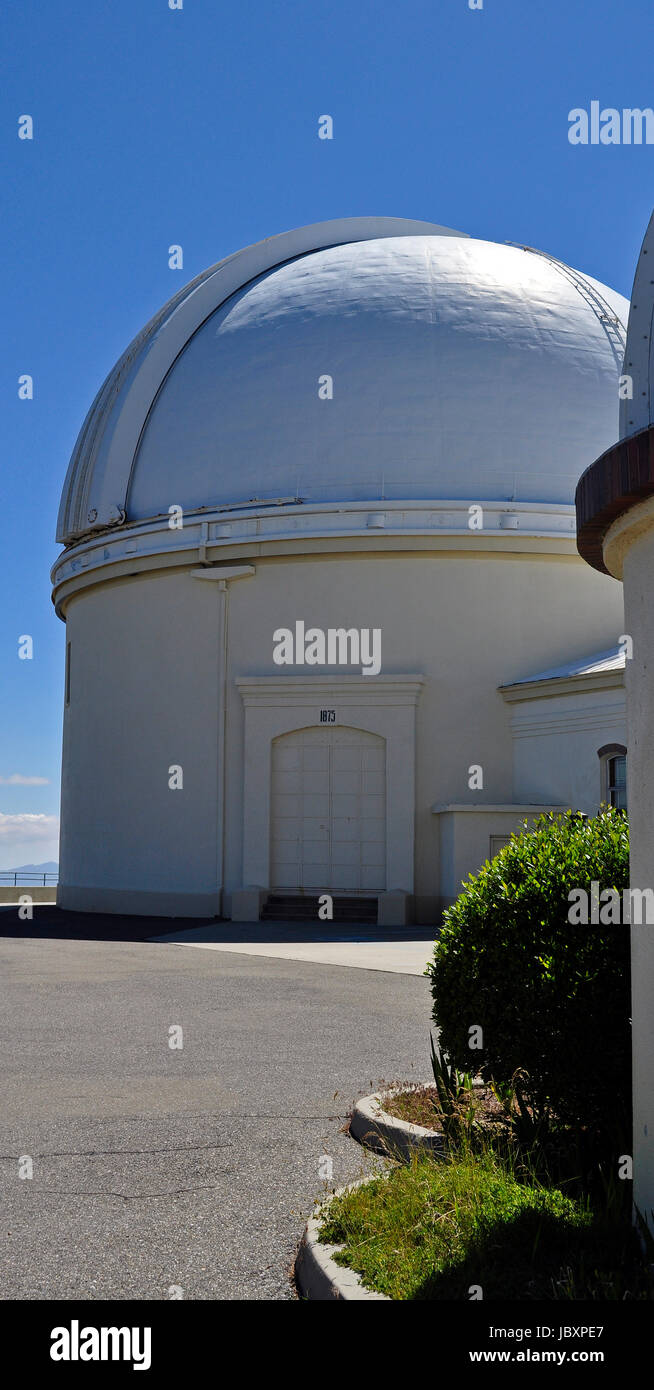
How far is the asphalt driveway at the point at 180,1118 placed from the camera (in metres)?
4.50

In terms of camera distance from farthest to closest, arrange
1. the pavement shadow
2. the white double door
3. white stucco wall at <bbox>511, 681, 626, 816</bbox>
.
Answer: the white double door → white stucco wall at <bbox>511, 681, 626, 816</bbox> → the pavement shadow

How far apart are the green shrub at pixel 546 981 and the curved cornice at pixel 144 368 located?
62.7 feet

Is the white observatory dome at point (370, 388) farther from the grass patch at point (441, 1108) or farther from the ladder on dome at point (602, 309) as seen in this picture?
the grass patch at point (441, 1108)

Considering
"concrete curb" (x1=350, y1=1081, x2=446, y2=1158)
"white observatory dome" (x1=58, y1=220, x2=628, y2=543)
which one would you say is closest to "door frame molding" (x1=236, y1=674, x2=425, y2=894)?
"white observatory dome" (x1=58, y1=220, x2=628, y2=543)

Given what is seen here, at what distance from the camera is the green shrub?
5.12 meters

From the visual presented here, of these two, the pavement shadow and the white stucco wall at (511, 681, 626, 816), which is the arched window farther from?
the pavement shadow

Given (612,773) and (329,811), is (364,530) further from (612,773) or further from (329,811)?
(612,773)

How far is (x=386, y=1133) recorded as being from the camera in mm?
5824

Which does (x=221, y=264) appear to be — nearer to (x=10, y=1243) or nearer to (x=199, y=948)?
(x=199, y=948)

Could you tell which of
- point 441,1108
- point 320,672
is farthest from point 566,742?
point 441,1108

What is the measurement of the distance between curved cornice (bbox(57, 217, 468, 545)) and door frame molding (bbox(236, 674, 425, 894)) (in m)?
5.22

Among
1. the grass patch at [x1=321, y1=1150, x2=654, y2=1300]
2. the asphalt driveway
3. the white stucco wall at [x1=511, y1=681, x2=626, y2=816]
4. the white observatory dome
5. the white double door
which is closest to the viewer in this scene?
the grass patch at [x1=321, y1=1150, x2=654, y2=1300]

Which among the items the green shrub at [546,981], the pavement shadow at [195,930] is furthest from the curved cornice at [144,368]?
the green shrub at [546,981]

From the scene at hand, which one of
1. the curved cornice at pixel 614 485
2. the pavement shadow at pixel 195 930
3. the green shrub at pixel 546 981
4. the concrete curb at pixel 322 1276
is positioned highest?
the curved cornice at pixel 614 485
